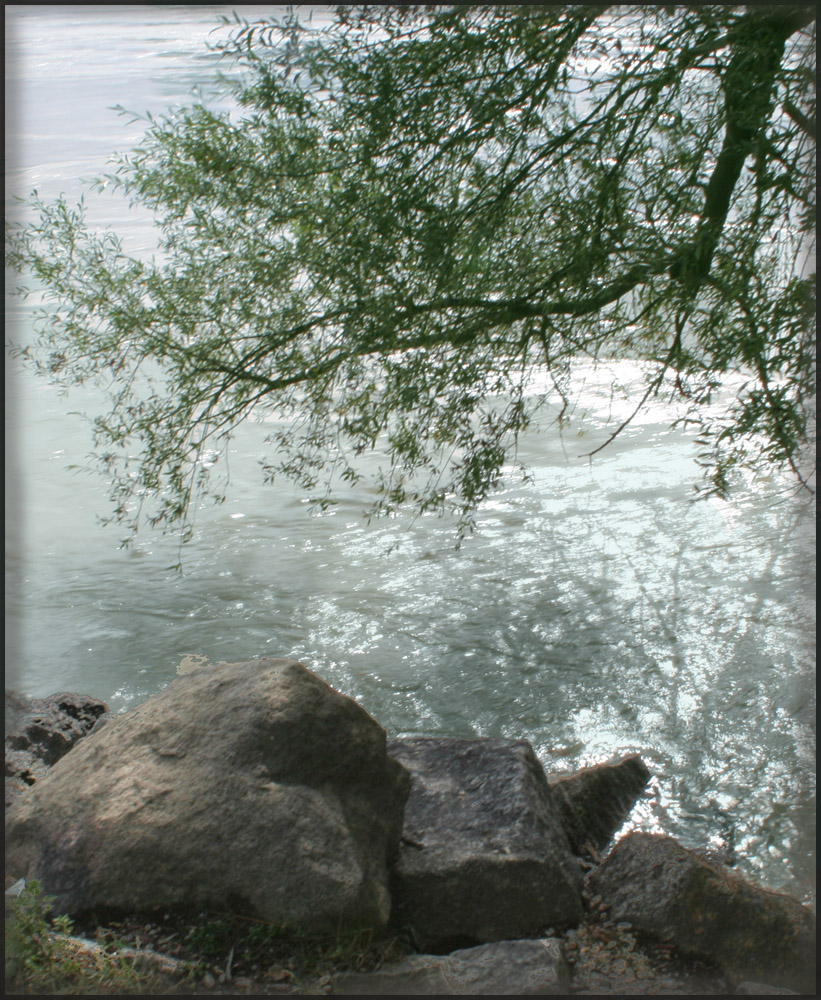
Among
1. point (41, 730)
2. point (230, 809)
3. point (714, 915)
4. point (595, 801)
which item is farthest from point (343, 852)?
point (41, 730)

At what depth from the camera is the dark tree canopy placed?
4742mm

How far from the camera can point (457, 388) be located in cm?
605

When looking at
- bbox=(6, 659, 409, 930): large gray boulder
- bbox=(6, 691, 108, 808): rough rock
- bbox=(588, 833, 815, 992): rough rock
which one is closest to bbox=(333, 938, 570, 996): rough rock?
bbox=(6, 659, 409, 930): large gray boulder

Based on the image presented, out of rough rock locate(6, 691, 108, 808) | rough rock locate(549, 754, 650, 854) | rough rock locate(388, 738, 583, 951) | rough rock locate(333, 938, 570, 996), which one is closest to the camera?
rough rock locate(333, 938, 570, 996)

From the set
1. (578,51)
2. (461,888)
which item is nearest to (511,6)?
(578,51)

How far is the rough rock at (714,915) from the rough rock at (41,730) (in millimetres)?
2672

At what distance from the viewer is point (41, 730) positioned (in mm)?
4957

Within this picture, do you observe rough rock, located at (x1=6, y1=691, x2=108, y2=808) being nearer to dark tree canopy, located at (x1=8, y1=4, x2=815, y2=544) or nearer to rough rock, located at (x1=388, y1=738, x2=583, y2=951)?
dark tree canopy, located at (x1=8, y1=4, x2=815, y2=544)

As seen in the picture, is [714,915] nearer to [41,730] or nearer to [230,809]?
[230,809]

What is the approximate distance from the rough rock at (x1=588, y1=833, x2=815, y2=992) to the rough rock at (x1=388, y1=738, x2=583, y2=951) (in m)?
0.22

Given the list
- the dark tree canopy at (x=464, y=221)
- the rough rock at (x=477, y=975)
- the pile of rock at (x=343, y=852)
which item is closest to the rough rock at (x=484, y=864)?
the pile of rock at (x=343, y=852)

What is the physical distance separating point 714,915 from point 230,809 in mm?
1735

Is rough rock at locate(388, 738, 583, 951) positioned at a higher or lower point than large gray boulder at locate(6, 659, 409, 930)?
lower

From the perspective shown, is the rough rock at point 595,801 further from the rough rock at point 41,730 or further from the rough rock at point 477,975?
the rough rock at point 41,730
